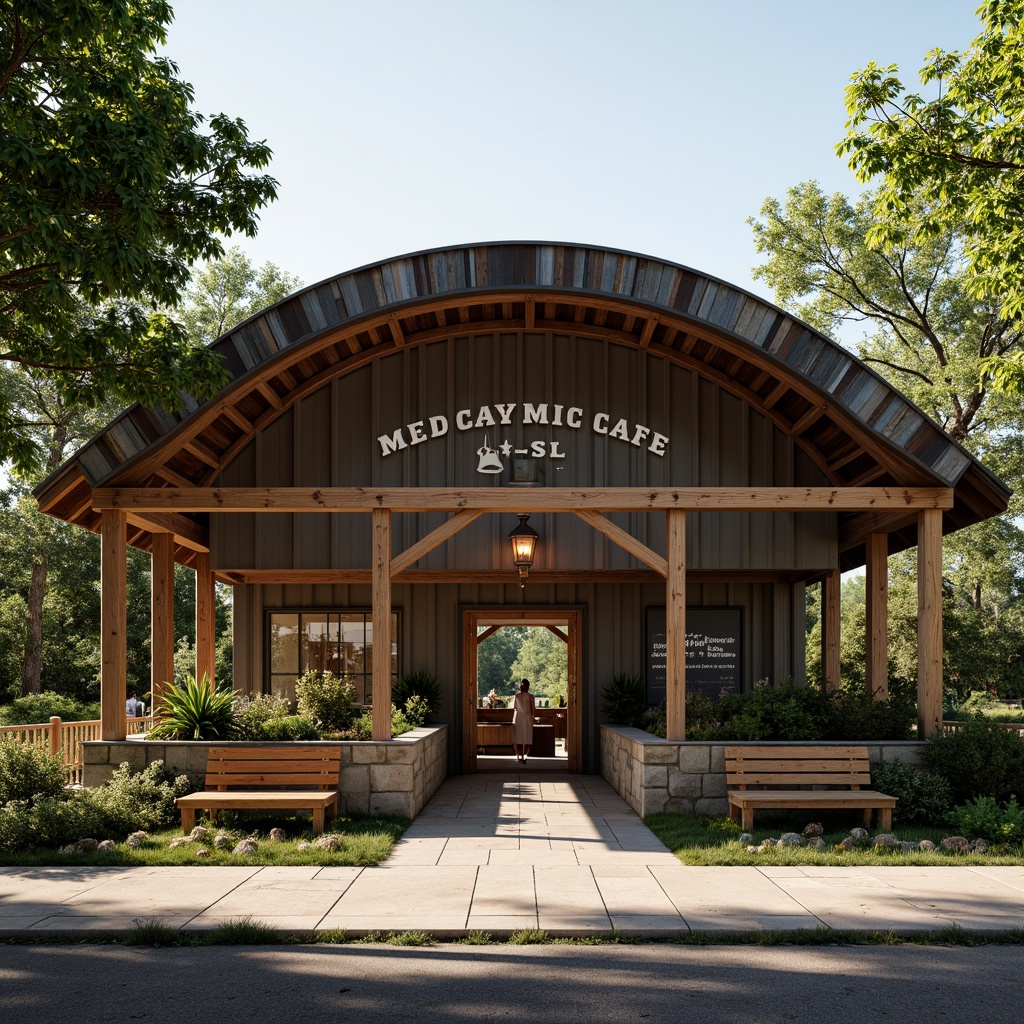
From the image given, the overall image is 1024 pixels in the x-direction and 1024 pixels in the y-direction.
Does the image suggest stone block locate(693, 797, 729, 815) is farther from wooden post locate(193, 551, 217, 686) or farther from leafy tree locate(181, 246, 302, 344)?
leafy tree locate(181, 246, 302, 344)

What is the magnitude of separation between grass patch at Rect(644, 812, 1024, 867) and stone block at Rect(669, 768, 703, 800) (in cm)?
65

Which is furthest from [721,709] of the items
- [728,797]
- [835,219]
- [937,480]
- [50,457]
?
[50,457]

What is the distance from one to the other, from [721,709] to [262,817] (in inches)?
214

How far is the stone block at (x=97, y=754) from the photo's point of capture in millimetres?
11242

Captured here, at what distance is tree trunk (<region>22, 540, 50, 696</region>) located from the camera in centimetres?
3019

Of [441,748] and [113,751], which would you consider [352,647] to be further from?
[113,751]

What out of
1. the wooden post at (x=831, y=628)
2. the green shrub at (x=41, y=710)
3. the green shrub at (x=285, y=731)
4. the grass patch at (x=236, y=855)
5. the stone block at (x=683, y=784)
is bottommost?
the green shrub at (x=41, y=710)

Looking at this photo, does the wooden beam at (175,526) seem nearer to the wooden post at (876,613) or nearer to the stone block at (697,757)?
the stone block at (697,757)

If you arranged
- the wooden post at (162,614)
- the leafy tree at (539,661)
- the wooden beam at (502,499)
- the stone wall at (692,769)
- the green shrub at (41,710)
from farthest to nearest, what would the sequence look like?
the leafy tree at (539,661), the green shrub at (41,710), the wooden post at (162,614), the wooden beam at (502,499), the stone wall at (692,769)

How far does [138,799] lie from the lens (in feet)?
34.4

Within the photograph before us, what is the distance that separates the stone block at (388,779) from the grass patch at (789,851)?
2.56m

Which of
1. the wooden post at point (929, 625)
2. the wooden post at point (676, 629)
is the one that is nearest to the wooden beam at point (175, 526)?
the wooden post at point (676, 629)

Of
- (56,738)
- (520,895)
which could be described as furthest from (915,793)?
(56,738)

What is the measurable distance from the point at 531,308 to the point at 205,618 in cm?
659
